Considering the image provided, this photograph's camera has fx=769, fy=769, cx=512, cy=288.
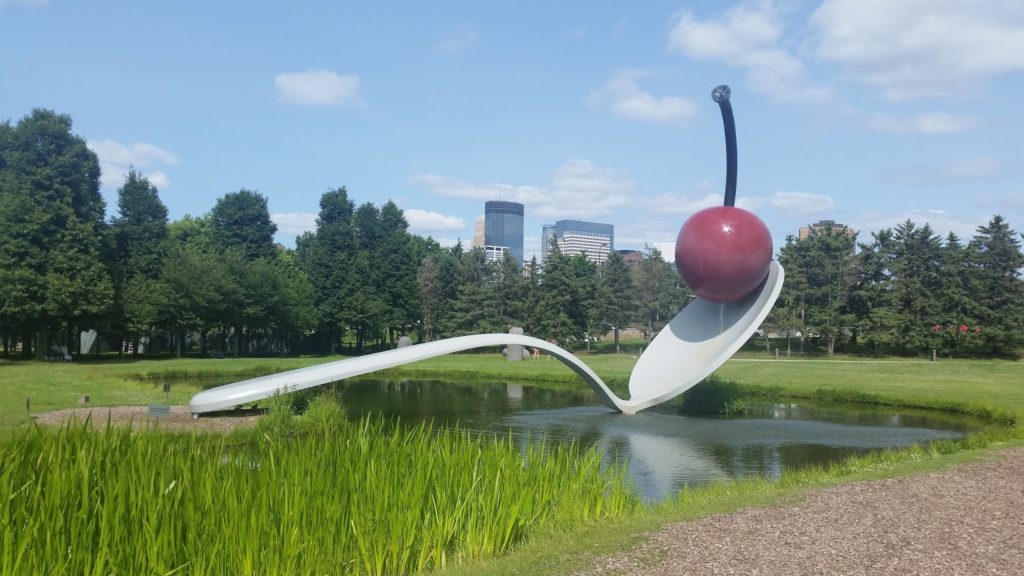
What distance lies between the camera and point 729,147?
52.1 feet

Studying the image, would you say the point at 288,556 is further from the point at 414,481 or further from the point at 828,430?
the point at 828,430

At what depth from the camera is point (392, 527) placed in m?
4.71

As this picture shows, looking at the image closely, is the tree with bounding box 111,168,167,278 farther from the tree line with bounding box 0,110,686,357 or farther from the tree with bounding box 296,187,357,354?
the tree with bounding box 296,187,357,354

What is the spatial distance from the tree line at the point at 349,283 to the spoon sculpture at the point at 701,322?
19.6m

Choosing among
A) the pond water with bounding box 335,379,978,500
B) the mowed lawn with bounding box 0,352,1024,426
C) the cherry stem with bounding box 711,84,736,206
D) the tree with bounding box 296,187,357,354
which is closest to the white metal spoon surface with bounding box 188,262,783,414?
the pond water with bounding box 335,379,978,500

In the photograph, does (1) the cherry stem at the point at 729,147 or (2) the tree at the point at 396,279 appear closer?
(1) the cherry stem at the point at 729,147

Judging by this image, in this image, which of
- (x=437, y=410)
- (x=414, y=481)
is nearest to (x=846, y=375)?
(x=437, y=410)

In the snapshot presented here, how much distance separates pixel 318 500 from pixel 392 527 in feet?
1.64

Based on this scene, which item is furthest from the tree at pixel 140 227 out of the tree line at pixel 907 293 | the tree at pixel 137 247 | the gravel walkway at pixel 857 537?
the gravel walkway at pixel 857 537

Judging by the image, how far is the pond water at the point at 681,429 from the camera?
10.2 metres

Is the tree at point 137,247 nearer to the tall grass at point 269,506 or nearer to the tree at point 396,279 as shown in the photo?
the tree at point 396,279

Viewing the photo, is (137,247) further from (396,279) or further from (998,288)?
(998,288)

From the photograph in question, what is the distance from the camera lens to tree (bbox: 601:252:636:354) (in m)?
45.2

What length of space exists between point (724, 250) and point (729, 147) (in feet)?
9.80
